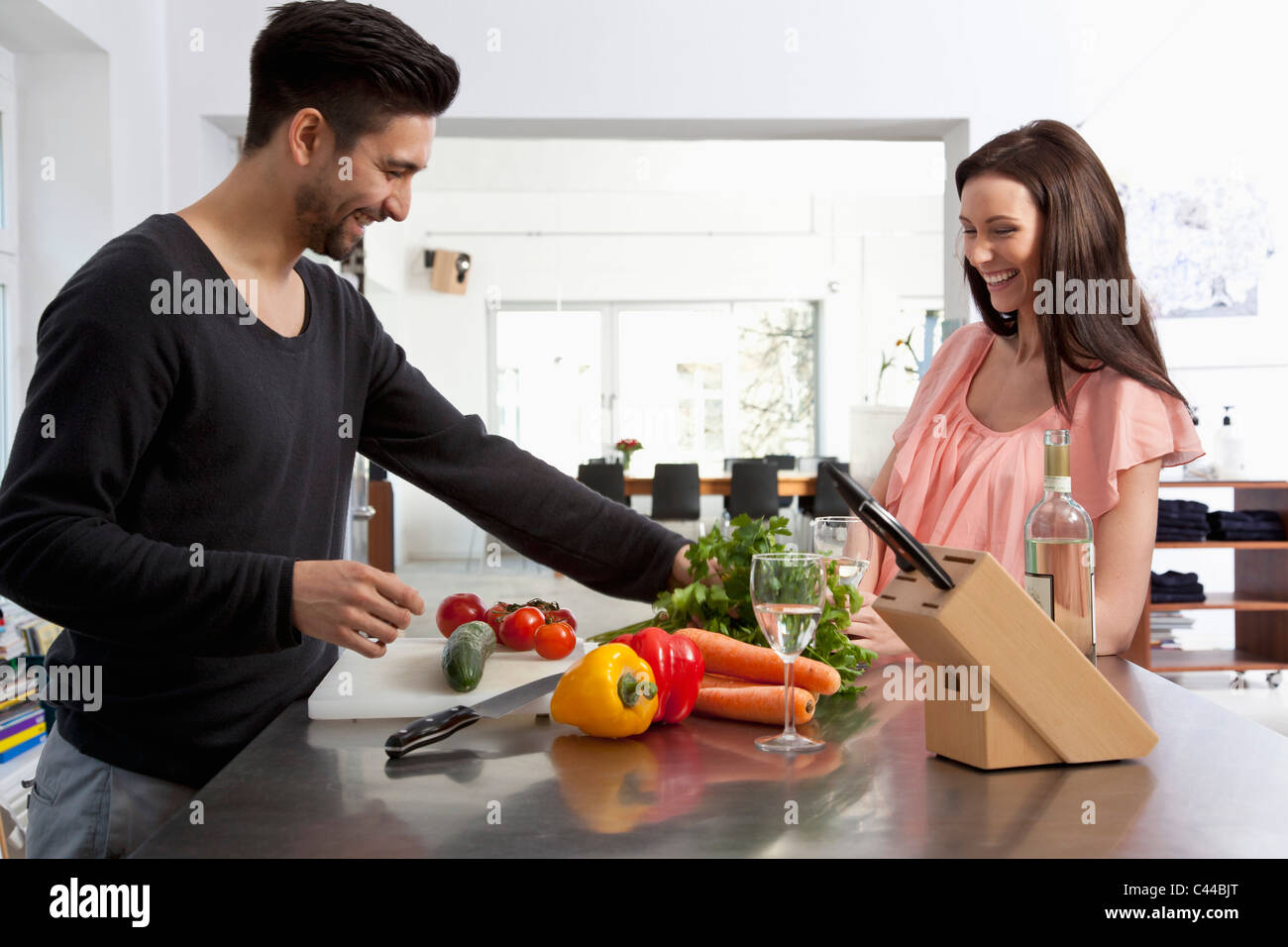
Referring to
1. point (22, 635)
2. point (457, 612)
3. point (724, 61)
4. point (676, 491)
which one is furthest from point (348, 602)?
point (676, 491)

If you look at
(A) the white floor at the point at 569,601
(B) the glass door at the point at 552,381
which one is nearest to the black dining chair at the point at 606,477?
(A) the white floor at the point at 569,601

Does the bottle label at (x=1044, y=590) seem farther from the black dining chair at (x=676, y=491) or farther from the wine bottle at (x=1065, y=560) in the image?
the black dining chair at (x=676, y=491)

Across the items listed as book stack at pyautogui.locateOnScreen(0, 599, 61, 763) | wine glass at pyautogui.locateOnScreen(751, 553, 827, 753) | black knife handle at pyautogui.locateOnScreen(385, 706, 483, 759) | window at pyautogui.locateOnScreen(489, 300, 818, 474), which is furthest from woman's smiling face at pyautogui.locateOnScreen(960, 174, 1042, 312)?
window at pyautogui.locateOnScreen(489, 300, 818, 474)

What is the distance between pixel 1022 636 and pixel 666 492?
7.31 meters

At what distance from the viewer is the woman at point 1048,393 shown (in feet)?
6.18

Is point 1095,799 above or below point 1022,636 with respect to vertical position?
below

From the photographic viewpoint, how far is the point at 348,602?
1.19 m

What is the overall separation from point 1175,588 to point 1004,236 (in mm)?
3244

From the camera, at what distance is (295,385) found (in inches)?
58.7

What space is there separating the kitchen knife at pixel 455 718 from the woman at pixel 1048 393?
81 cm

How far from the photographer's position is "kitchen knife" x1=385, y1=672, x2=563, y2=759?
3.82ft

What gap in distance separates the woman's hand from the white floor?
3315 mm
